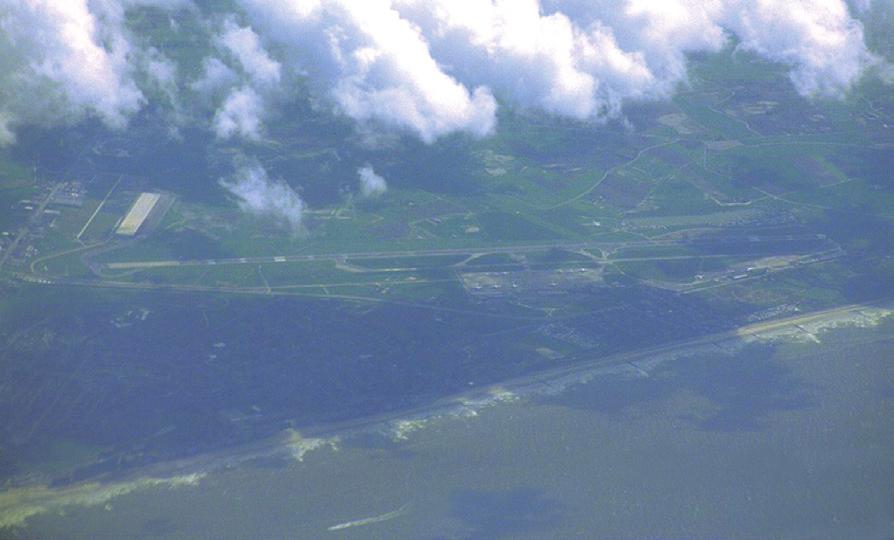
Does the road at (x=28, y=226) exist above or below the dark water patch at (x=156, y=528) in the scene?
above

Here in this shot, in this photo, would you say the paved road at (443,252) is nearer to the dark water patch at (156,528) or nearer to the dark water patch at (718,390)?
the dark water patch at (718,390)

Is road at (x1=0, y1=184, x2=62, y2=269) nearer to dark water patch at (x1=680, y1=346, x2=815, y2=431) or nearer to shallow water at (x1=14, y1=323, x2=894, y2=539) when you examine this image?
shallow water at (x1=14, y1=323, x2=894, y2=539)

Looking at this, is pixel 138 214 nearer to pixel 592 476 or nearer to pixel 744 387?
pixel 592 476

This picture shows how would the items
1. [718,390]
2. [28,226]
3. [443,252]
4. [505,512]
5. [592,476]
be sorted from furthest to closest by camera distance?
[443,252], [28,226], [718,390], [592,476], [505,512]

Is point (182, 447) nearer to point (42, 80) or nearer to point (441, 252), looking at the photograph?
point (441, 252)

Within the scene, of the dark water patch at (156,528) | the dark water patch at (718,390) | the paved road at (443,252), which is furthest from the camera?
the paved road at (443,252)

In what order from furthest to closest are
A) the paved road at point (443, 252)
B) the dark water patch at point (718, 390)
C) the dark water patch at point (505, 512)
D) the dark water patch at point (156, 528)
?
1. the paved road at point (443, 252)
2. the dark water patch at point (718, 390)
3. the dark water patch at point (505, 512)
4. the dark water patch at point (156, 528)

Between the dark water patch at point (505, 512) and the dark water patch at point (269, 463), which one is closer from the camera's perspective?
the dark water patch at point (505, 512)

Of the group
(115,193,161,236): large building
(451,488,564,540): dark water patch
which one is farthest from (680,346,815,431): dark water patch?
A: (115,193,161,236): large building

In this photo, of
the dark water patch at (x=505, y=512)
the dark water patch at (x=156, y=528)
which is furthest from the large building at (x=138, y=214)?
the dark water patch at (x=505, y=512)

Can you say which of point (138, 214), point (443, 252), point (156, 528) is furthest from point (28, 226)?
point (156, 528)
